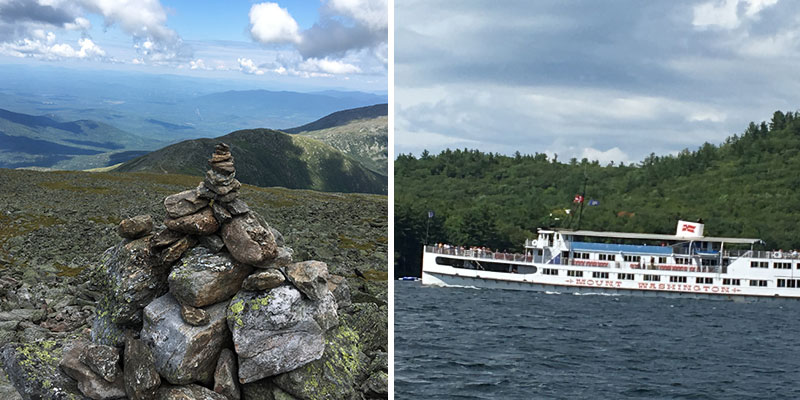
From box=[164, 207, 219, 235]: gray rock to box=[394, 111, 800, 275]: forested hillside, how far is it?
52820mm

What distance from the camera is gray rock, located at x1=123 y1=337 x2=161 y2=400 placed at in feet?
18.0

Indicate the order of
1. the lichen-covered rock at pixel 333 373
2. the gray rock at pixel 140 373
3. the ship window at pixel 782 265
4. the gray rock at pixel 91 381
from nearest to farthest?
the gray rock at pixel 140 373 → the gray rock at pixel 91 381 → the lichen-covered rock at pixel 333 373 → the ship window at pixel 782 265

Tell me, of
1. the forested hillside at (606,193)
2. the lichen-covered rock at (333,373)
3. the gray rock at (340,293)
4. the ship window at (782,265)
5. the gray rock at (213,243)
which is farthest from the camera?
the forested hillside at (606,193)

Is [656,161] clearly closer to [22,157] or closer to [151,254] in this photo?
[151,254]

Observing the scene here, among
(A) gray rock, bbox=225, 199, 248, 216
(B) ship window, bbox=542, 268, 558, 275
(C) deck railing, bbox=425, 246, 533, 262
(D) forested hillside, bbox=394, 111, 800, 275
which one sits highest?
A: (A) gray rock, bbox=225, 199, 248, 216

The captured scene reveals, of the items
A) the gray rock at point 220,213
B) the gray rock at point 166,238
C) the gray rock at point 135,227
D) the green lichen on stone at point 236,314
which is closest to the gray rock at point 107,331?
the gray rock at point 135,227

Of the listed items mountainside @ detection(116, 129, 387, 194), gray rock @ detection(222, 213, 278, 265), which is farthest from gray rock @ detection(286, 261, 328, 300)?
mountainside @ detection(116, 129, 387, 194)

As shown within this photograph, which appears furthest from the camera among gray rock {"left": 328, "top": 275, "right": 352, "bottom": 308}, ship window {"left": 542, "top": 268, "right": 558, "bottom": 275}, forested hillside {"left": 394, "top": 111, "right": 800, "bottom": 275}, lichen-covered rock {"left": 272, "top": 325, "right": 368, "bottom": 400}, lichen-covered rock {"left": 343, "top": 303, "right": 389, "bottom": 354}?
forested hillside {"left": 394, "top": 111, "right": 800, "bottom": 275}

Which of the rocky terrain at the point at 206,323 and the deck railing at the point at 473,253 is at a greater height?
the rocky terrain at the point at 206,323

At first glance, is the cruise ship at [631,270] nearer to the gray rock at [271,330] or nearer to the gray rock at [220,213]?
the gray rock at [271,330]

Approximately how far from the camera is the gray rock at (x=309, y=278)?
5.84 m

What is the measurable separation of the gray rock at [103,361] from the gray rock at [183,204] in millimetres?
1236

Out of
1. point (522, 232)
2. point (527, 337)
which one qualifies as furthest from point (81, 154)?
point (527, 337)

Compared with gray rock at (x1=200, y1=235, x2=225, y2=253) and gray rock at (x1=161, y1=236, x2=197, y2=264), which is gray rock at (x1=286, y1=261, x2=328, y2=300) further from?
gray rock at (x1=161, y1=236, x2=197, y2=264)
